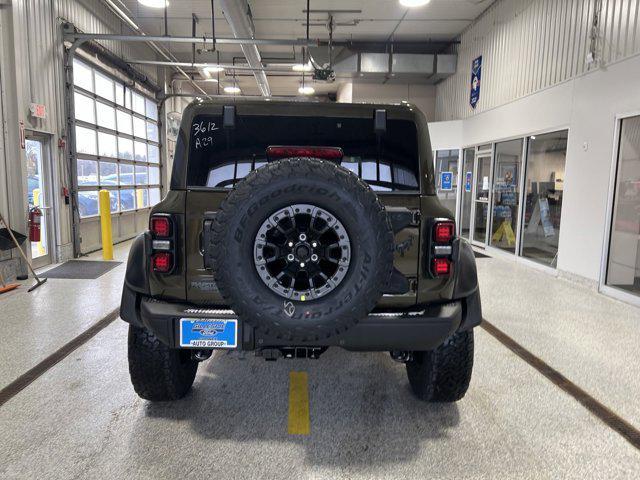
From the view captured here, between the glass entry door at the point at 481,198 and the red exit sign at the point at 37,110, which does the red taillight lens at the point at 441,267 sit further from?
the glass entry door at the point at 481,198

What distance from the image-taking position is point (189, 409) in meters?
2.78

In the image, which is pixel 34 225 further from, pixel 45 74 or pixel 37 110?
pixel 45 74

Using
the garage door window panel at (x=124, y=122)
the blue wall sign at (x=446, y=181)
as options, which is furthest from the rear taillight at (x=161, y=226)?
the blue wall sign at (x=446, y=181)

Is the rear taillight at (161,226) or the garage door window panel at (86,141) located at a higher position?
the garage door window panel at (86,141)

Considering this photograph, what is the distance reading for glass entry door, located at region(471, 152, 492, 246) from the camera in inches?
392

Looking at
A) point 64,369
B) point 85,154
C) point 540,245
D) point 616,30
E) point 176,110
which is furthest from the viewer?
point 176,110

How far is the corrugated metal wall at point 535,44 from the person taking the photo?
233 inches

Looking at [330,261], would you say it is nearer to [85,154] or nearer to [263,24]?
[85,154]

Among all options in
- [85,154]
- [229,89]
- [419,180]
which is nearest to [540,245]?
[419,180]

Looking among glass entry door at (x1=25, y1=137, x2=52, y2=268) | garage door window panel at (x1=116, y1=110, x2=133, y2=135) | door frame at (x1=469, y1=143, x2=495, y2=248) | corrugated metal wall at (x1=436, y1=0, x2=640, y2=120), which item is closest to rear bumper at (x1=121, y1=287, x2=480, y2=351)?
corrugated metal wall at (x1=436, y1=0, x2=640, y2=120)

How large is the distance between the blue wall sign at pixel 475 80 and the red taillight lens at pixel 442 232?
29.6 ft

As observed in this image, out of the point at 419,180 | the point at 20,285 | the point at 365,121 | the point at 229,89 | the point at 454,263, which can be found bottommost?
the point at 20,285

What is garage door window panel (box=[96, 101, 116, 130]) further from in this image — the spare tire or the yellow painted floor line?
the spare tire

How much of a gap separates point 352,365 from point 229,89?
15578 millimetres
